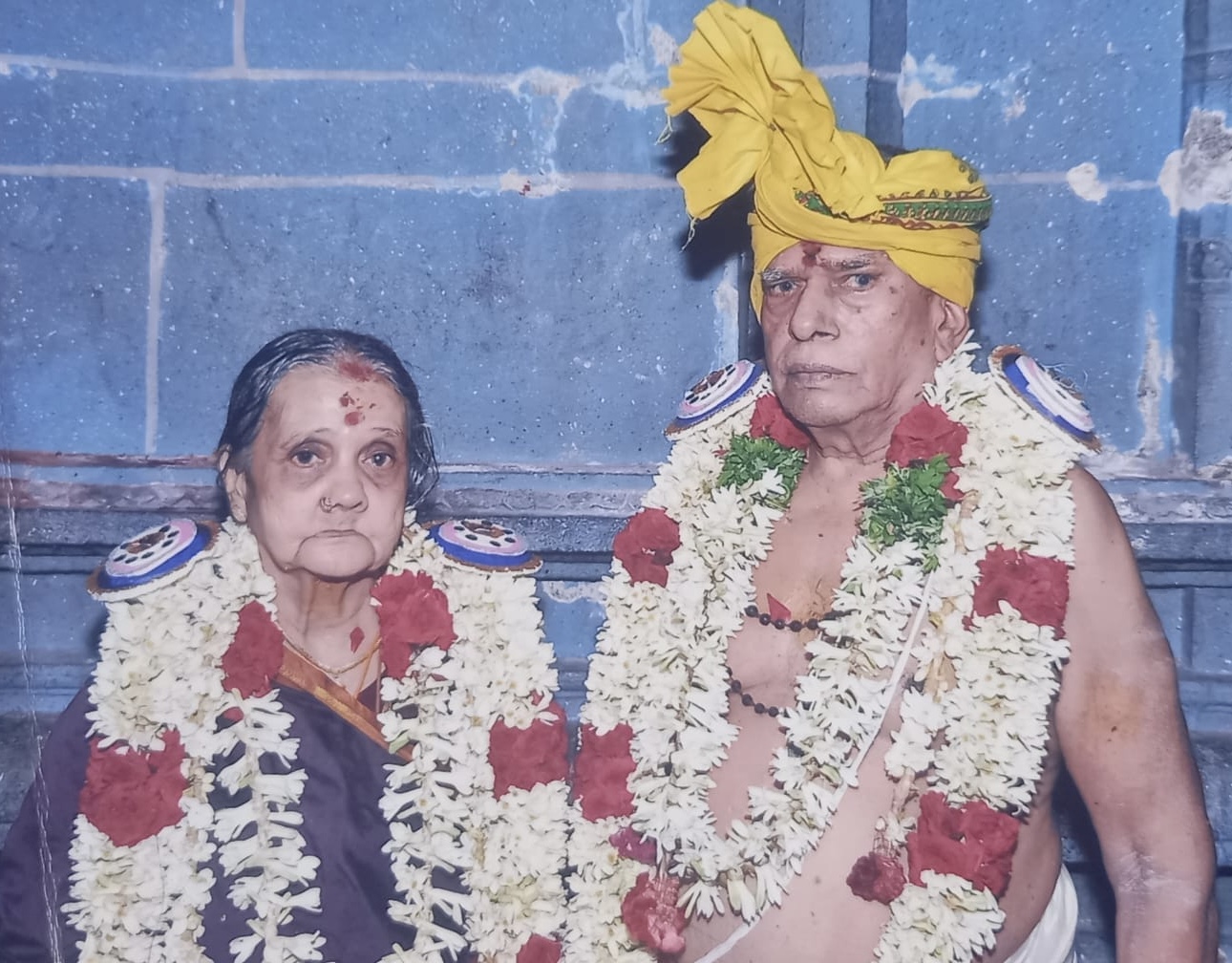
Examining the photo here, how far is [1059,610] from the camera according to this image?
2.45 meters

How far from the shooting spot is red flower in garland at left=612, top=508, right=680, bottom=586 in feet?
9.53

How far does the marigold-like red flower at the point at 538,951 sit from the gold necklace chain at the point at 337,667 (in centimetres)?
71

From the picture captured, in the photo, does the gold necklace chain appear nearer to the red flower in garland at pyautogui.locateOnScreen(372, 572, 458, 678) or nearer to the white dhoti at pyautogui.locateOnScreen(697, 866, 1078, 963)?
the red flower in garland at pyautogui.locateOnScreen(372, 572, 458, 678)

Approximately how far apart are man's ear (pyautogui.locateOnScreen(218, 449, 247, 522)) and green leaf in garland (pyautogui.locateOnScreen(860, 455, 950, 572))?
4.54ft

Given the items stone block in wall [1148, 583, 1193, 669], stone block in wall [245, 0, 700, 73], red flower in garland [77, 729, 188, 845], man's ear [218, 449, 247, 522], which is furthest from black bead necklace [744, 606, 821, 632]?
stone block in wall [245, 0, 700, 73]

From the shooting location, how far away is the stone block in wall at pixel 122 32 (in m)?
3.87

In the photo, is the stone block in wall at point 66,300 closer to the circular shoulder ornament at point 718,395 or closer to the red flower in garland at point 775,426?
the circular shoulder ornament at point 718,395

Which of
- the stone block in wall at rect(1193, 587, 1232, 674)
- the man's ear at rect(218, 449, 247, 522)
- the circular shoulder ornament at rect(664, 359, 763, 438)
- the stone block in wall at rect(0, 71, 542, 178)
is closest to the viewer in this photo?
the man's ear at rect(218, 449, 247, 522)

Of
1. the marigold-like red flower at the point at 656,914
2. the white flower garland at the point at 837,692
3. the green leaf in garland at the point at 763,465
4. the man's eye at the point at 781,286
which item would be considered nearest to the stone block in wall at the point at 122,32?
the man's eye at the point at 781,286

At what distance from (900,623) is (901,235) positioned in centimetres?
84

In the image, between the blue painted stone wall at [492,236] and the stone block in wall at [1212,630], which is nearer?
the stone block in wall at [1212,630]

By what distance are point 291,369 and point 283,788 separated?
89cm

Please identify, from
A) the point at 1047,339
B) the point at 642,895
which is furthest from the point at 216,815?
the point at 1047,339

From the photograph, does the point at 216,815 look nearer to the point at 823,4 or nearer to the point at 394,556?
the point at 394,556
